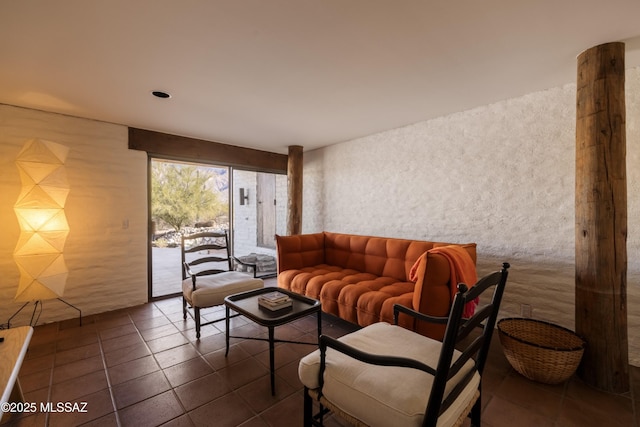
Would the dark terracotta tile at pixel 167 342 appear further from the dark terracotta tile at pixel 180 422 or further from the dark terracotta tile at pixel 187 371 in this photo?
the dark terracotta tile at pixel 180 422

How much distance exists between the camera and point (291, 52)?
1.95m

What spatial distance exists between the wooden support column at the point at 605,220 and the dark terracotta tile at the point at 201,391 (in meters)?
2.60

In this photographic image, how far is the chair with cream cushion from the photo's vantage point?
37.9 inches

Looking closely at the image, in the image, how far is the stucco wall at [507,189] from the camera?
2.43m

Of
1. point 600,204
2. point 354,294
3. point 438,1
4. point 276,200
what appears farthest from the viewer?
point 276,200

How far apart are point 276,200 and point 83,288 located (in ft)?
11.0

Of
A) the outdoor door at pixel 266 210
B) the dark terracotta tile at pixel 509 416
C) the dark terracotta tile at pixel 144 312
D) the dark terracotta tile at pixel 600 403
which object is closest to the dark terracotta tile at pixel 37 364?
the dark terracotta tile at pixel 144 312

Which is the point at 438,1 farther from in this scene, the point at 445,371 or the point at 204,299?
the point at 204,299

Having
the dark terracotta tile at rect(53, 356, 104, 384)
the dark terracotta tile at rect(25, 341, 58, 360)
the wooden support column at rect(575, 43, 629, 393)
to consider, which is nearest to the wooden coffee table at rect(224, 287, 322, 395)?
the dark terracotta tile at rect(53, 356, 104, 384)

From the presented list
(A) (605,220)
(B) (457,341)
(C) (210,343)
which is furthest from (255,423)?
(A) (605,220)

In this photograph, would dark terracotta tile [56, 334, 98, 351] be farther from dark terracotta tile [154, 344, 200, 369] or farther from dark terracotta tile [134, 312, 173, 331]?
dark terracotta tile [154, 344, 200, 369]

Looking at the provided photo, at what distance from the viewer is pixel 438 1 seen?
58.9 inches

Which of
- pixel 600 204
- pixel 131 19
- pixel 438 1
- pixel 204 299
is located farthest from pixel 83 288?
pixel 600 204

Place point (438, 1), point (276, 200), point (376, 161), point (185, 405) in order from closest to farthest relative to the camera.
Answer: point (438, 1)
point (185, 405)
point (376, 161)
point (276, 200)
